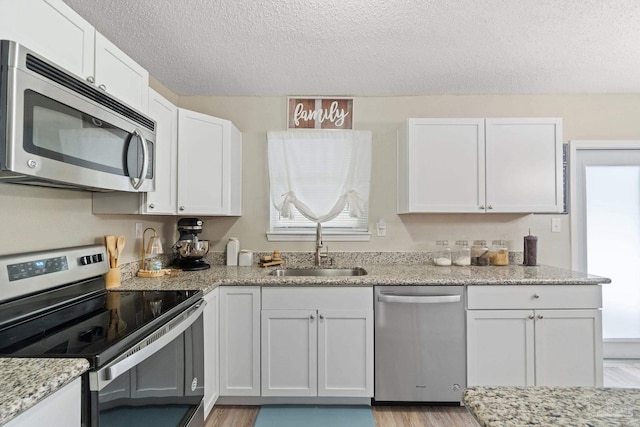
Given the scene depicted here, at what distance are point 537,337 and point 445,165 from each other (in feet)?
4.30

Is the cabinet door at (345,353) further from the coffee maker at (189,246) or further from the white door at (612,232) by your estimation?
the white door at (612,232)

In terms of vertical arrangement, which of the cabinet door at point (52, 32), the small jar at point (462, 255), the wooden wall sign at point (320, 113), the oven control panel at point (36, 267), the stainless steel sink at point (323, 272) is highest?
the wooden wall sign at point (320, 113)

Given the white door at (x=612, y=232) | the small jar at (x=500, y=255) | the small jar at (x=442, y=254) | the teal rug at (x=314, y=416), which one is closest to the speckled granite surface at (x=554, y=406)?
the teal rug at (x=314, y=416)

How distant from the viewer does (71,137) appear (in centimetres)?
120

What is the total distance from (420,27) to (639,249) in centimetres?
277

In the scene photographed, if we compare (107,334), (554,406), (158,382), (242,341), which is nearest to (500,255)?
(242,341)

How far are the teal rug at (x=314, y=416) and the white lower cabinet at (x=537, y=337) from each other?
2.46ft

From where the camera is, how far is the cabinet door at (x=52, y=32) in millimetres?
1042

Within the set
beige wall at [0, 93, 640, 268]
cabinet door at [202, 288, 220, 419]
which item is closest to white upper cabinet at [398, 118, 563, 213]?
beige wall at [0, 93, 640, 268]

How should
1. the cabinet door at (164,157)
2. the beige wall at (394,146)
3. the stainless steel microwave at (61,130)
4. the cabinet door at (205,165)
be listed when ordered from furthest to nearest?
the beige wall at (394,146), the cabinet door at (205,165), the cabinet door at (164,157), the stainless steel microwave at (61,130)

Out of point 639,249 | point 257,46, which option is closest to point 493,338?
point 639,249

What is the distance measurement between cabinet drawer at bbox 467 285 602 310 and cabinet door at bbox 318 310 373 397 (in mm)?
725

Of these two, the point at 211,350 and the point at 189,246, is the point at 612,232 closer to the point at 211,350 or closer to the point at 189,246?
the point at 211,350

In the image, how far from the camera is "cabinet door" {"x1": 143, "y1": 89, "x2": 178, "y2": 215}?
200cm
